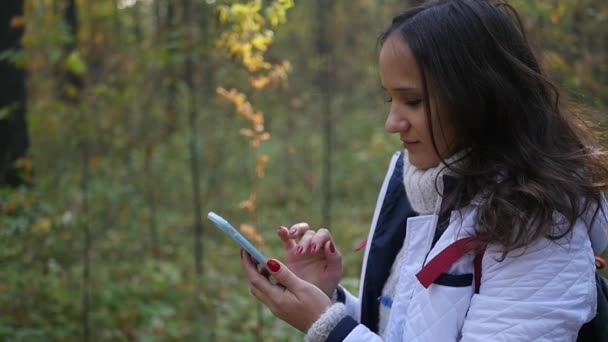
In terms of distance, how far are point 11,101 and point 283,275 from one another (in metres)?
4.66

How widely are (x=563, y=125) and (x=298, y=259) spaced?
0.82m

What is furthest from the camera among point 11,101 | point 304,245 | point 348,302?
point 11,101

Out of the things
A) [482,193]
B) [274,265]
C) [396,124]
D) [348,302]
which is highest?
[396,124]

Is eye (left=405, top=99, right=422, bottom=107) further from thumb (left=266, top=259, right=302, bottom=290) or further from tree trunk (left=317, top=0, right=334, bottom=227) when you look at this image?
tree trunk (left=317, top=0, right=334, bottom=227)

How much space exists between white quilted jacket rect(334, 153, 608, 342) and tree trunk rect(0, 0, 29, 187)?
176 inches

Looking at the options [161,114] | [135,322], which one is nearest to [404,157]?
[135,322]

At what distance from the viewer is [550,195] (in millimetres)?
1375

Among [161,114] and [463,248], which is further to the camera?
[161,114]

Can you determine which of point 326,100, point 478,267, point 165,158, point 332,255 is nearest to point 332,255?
point 332,255

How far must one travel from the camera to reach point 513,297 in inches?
52.1

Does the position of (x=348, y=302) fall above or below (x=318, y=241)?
below

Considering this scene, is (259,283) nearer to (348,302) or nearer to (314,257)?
(314,257)

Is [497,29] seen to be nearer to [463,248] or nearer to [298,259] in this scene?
[463,248]

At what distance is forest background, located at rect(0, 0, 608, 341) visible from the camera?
4.17 metres
